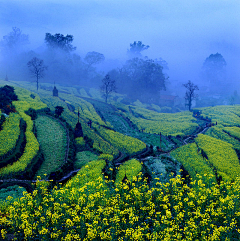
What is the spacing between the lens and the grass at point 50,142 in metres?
21.2

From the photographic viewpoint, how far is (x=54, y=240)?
33.9ft

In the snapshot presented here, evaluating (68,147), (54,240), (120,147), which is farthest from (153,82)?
(54,240)

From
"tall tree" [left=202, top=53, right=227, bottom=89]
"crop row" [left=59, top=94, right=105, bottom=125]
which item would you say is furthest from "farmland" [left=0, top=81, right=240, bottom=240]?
"tall tree" [left=202, top=53, right=227, bottom=89]

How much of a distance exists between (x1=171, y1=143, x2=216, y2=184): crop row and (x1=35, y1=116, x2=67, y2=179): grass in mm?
13903

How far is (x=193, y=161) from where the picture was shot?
81.1 feet

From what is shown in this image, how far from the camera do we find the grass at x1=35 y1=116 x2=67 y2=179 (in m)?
21.2

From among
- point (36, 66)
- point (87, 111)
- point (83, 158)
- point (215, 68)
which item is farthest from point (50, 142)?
point (215, 68)

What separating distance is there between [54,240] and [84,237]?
152 centimetres

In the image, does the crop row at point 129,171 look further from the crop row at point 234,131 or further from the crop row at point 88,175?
the crop row at point 234,131

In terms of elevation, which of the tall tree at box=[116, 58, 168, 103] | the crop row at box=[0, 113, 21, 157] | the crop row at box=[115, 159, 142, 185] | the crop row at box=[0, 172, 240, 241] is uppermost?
the tall tree at box=[116, 58, 168, 103]

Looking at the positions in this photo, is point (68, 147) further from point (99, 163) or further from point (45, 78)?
point (45, 78)

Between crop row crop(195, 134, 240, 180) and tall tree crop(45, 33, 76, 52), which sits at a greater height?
tall tree crop(45, 33, 76, 52)

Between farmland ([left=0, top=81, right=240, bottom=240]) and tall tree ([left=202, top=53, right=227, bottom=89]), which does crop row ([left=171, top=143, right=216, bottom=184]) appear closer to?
farmland ([left=0, top=81, right=240, bottom=240])

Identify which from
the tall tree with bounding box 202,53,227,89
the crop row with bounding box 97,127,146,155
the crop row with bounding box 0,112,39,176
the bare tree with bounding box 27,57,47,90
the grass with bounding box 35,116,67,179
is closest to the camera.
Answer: the crop row with bounding box 0,112,39,176
